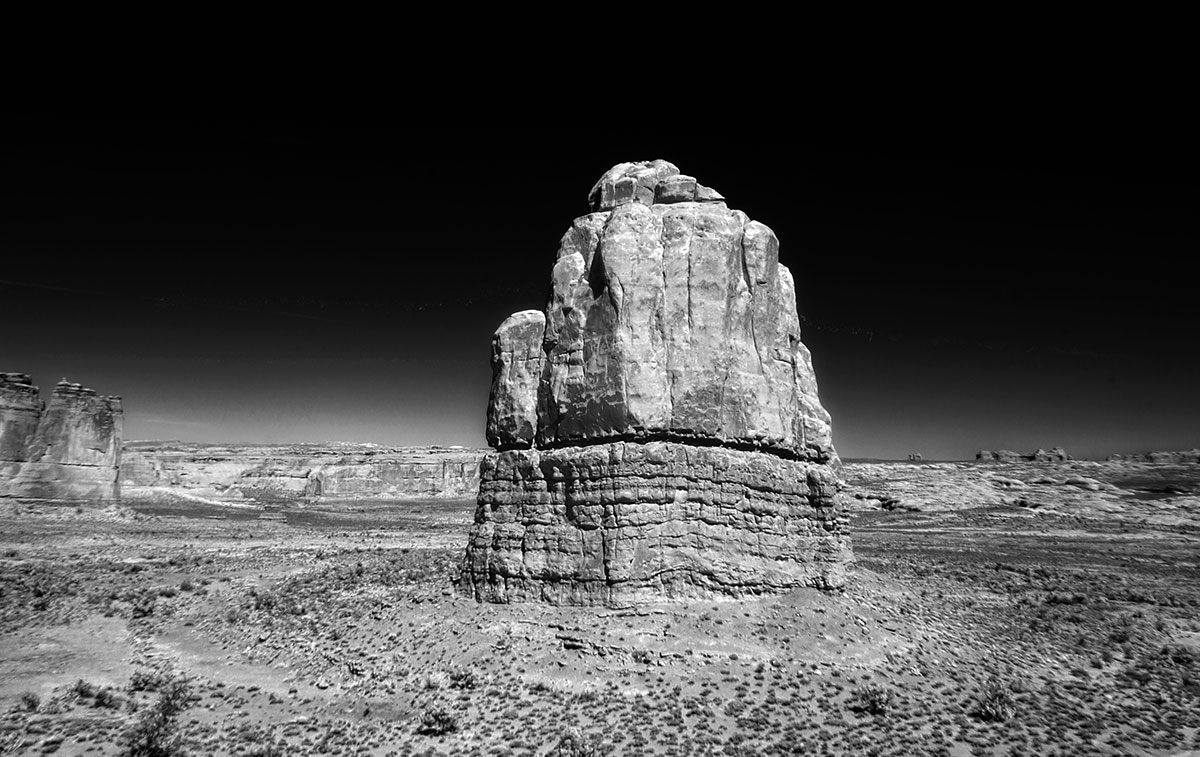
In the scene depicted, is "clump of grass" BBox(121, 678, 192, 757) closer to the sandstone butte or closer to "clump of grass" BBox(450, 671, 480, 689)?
"clump of grass" BBox(450, 671, 480, 689)

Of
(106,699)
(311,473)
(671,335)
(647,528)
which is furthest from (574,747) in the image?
(311,473)

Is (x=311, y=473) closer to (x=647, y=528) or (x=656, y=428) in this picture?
(x=656, y=428)

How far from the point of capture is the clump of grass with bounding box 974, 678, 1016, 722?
14755mm

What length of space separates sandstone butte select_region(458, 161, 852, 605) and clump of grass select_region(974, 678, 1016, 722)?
4897 mm

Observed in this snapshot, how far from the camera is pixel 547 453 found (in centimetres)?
2006

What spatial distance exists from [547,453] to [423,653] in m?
6.13

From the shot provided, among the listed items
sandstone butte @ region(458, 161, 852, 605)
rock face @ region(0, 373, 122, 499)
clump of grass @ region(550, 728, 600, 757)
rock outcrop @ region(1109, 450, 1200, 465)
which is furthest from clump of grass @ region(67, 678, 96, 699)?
rock outcrop @ region(1109, 450, 1200, 465)

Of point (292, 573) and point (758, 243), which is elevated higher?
point (758, 243)

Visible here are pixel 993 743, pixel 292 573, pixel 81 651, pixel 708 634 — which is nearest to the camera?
pixel 993 743

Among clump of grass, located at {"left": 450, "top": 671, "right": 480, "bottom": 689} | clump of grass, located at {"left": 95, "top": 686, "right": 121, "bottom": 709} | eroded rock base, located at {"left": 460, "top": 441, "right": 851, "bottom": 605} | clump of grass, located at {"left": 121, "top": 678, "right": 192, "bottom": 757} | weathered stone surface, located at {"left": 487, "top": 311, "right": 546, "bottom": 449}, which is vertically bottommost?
clump of grass, located at {"left": 95, "top": 686, "right": 121, "bottom": 709}

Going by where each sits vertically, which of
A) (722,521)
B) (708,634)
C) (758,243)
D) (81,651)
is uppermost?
(758,243)

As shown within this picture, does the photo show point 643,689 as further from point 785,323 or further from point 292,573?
point 292,573

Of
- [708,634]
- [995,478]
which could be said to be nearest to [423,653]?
[708,634]

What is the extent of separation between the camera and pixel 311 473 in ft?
411
